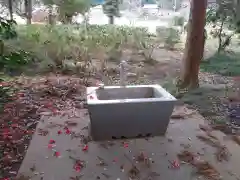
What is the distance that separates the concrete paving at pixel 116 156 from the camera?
6.94ft

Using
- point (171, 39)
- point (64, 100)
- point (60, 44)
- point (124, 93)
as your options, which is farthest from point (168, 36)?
point (124, 93)

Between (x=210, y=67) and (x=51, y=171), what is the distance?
4385mm

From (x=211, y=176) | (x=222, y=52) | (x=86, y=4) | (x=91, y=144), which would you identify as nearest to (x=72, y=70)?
(x=91, y=144)

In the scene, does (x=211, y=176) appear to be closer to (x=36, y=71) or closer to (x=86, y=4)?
(x=36, y=71)

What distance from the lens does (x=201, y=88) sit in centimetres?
424

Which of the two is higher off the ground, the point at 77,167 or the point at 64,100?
the point at 64,100

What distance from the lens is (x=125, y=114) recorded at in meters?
2.50

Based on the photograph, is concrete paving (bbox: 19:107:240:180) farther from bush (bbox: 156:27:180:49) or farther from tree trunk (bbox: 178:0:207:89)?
bush (bbox: 156:27:180:49)

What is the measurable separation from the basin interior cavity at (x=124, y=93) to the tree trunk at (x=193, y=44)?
4.55ft

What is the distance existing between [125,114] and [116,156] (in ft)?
1.26

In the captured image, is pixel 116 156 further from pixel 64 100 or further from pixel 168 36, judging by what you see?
pixel 168 36

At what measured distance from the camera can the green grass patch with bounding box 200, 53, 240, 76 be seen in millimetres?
5311

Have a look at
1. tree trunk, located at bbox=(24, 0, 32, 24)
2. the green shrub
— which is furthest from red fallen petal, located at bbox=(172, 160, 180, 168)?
tree trunk, located at bbox=(24, 0, 32, 24)

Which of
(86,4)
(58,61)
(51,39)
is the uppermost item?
(86,4)
